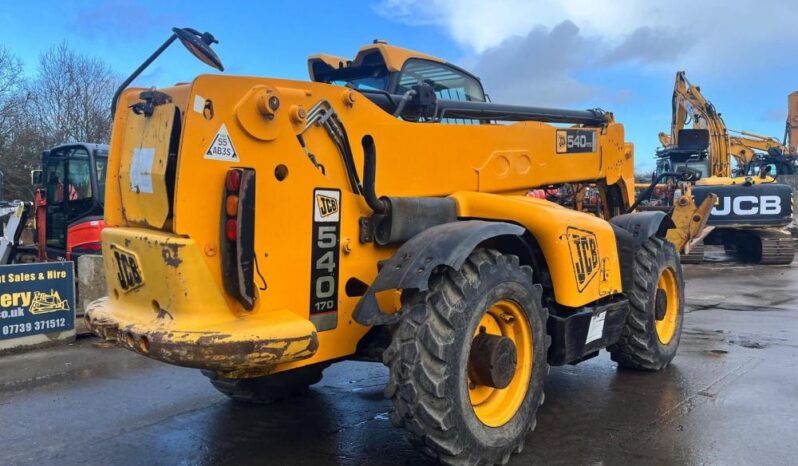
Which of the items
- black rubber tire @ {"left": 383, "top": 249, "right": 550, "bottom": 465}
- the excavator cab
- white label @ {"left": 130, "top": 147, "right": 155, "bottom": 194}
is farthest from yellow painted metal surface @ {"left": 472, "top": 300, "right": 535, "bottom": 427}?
the excavator cab

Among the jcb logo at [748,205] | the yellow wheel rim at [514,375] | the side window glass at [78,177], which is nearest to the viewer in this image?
the yellow wheel rim at [514,375]

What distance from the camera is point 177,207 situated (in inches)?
130

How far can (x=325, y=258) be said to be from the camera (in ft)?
12.4

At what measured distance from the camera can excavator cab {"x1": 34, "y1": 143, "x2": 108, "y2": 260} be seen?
10766 millimetres

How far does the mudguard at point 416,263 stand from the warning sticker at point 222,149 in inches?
38.8

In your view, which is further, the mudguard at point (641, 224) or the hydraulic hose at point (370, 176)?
the mudguard at point (641, 224)

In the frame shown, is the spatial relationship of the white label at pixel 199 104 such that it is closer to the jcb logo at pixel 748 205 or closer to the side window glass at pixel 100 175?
the side window glass at pixel 100 175

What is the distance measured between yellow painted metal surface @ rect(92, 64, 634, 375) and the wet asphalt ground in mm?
898

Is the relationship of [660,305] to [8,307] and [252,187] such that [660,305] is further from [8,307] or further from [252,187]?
[8,307]

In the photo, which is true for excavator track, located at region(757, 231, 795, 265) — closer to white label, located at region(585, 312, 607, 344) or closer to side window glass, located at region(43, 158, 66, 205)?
white label, located at region(585, 312, 607, 344)

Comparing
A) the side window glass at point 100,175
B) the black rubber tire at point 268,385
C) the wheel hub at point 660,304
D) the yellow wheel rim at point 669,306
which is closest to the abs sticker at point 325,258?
the black rubber tire at point 268,385

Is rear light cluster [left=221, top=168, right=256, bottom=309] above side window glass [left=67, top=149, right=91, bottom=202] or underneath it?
underneath

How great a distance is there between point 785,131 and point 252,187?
29.7 m

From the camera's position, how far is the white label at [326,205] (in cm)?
371
